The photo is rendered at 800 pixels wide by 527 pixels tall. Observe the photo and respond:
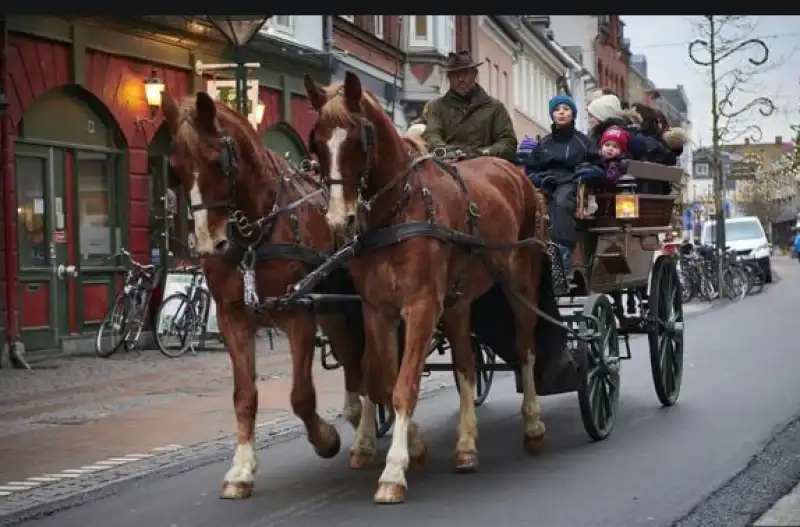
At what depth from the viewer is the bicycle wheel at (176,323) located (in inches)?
652

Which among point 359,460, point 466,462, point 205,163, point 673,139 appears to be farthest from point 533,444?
point 673,139

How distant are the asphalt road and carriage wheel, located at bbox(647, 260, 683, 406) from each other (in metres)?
0.19

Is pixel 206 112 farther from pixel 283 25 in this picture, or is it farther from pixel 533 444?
pixel 283 25

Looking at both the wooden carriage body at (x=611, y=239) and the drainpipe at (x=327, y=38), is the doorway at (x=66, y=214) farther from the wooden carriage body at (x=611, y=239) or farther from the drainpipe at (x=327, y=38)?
the wooden carriage body at (x=611, y=239)

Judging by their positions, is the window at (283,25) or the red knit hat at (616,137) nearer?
the red knit hat at (616,137)

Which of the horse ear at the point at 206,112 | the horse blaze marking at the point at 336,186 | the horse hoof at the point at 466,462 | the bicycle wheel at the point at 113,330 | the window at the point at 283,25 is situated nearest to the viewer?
the horse blaze marking at the point at 336,186

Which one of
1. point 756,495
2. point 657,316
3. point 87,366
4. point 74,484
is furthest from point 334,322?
point 87,366

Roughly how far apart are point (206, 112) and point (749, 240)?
1138 inches

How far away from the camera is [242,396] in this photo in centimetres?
699

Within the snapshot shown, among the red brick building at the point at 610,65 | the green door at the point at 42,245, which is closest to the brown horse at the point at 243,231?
the green door at the point at 42,245

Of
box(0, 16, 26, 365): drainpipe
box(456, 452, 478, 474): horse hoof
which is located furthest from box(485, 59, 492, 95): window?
box(456, 452, 478, 474): horse hoof

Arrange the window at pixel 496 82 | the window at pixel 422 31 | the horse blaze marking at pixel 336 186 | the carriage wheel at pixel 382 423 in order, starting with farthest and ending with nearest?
the window at pixel 496 82 < the window at pixel 422 31 < the carriage wheel at pixel 382 423 < the horse blaze marking at pixel 336 186

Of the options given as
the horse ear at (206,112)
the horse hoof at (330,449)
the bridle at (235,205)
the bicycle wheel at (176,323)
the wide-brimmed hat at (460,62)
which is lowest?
the horse hoof at (330,449)

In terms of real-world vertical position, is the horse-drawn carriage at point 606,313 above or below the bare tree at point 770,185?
below
